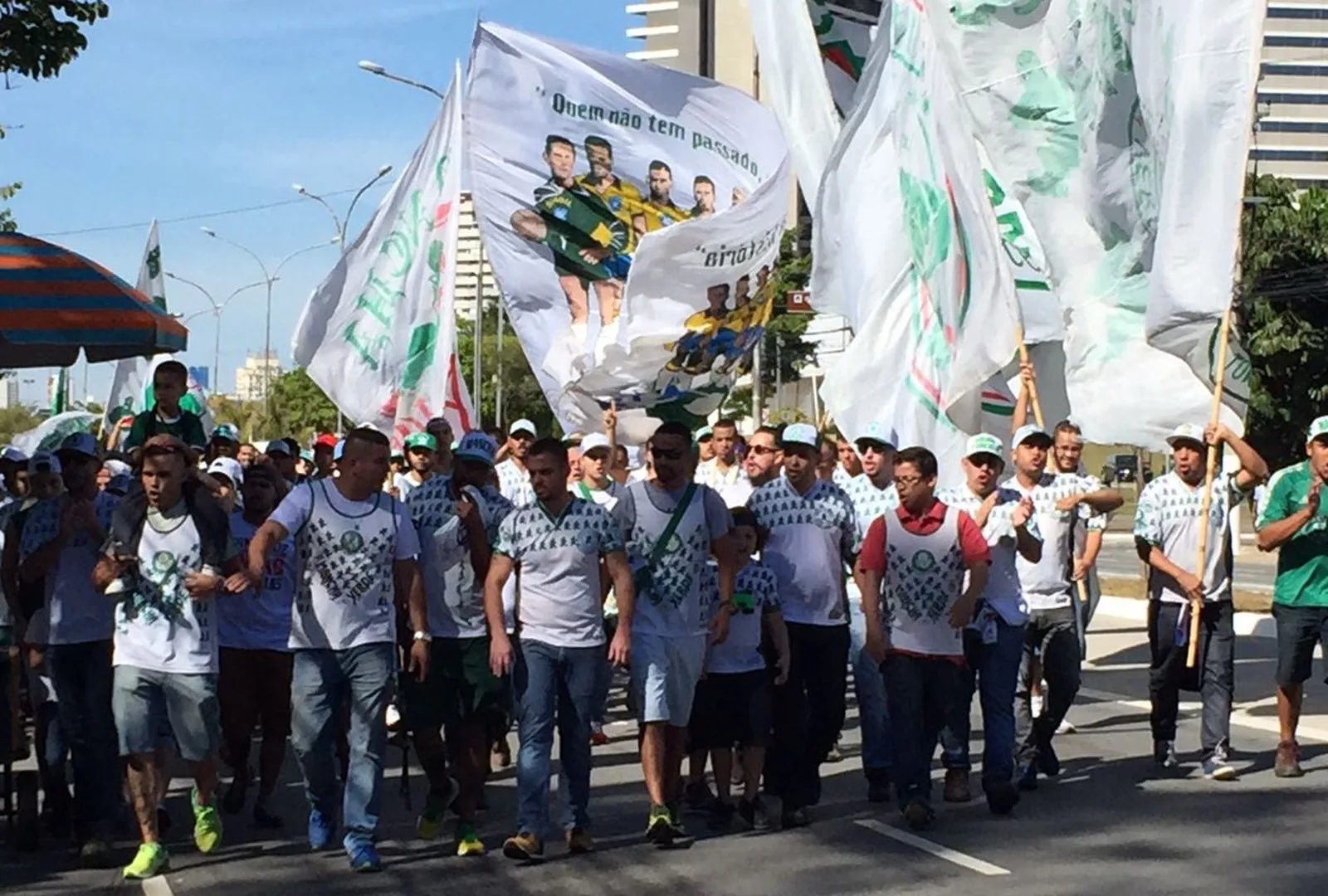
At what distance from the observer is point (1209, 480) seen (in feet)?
32.5

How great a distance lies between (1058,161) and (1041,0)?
43.5 inches

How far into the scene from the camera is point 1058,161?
12.7 metres

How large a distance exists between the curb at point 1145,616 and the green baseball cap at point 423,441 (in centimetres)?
930

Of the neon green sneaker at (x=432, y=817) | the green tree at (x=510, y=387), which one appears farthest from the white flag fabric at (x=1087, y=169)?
the green tree at (x=510, y=387)

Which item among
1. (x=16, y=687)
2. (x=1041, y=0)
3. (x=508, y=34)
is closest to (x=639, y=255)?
(x=508, y=34)

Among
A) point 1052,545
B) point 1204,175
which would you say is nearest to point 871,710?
point 1052,545

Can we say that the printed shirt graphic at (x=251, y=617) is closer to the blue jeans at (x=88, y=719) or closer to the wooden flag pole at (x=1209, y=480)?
the blue jeans at (x=88, y=719)

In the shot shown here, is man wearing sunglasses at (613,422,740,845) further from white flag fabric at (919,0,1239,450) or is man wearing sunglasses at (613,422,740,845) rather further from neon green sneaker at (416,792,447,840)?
white flag fabric at (919,0,1239,450)

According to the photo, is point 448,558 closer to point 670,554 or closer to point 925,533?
point 670,554

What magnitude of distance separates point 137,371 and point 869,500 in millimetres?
11949

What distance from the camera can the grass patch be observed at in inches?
872

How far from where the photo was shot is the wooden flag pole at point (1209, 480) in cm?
966

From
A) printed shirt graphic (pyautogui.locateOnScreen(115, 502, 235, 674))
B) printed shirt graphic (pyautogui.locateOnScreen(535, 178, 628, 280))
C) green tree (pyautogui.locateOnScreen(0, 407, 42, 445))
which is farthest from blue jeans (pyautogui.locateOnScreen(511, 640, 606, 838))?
green tree (pyautogui.locateOnScreen(0, 407, 42, 445))

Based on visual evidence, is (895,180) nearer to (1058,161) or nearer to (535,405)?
(1058,161)
